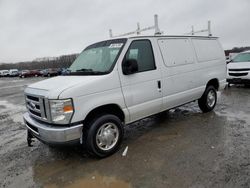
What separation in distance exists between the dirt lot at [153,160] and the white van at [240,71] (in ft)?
16.9

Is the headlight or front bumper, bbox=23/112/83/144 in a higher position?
the headlight

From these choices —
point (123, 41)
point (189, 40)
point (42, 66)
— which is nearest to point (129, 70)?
point (123, 41)

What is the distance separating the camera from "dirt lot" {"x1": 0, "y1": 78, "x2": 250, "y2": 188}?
10.3 ft

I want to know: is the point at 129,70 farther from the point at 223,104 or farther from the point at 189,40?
the point at 223,104

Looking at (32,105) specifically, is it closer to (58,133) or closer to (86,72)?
(58,133)

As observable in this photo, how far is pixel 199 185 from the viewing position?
2.91 metres

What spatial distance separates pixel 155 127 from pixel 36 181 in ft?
10.0

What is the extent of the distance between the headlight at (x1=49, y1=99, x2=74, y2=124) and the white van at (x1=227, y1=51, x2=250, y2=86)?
9.35m

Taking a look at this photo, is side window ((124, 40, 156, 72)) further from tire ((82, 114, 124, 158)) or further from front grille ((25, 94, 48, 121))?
front grille ((25, 94, 48, 121))

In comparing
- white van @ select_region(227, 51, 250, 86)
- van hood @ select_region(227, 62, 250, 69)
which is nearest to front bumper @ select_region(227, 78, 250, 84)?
white van @ select_region(227, 51, 250, 86)

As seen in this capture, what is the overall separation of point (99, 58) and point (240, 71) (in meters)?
8.50

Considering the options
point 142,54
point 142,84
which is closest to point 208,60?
point 142,54

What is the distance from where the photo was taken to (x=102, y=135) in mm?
3855

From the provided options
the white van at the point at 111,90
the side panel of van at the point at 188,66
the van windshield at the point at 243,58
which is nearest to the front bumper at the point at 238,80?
the van windshield at the point at 243,58
